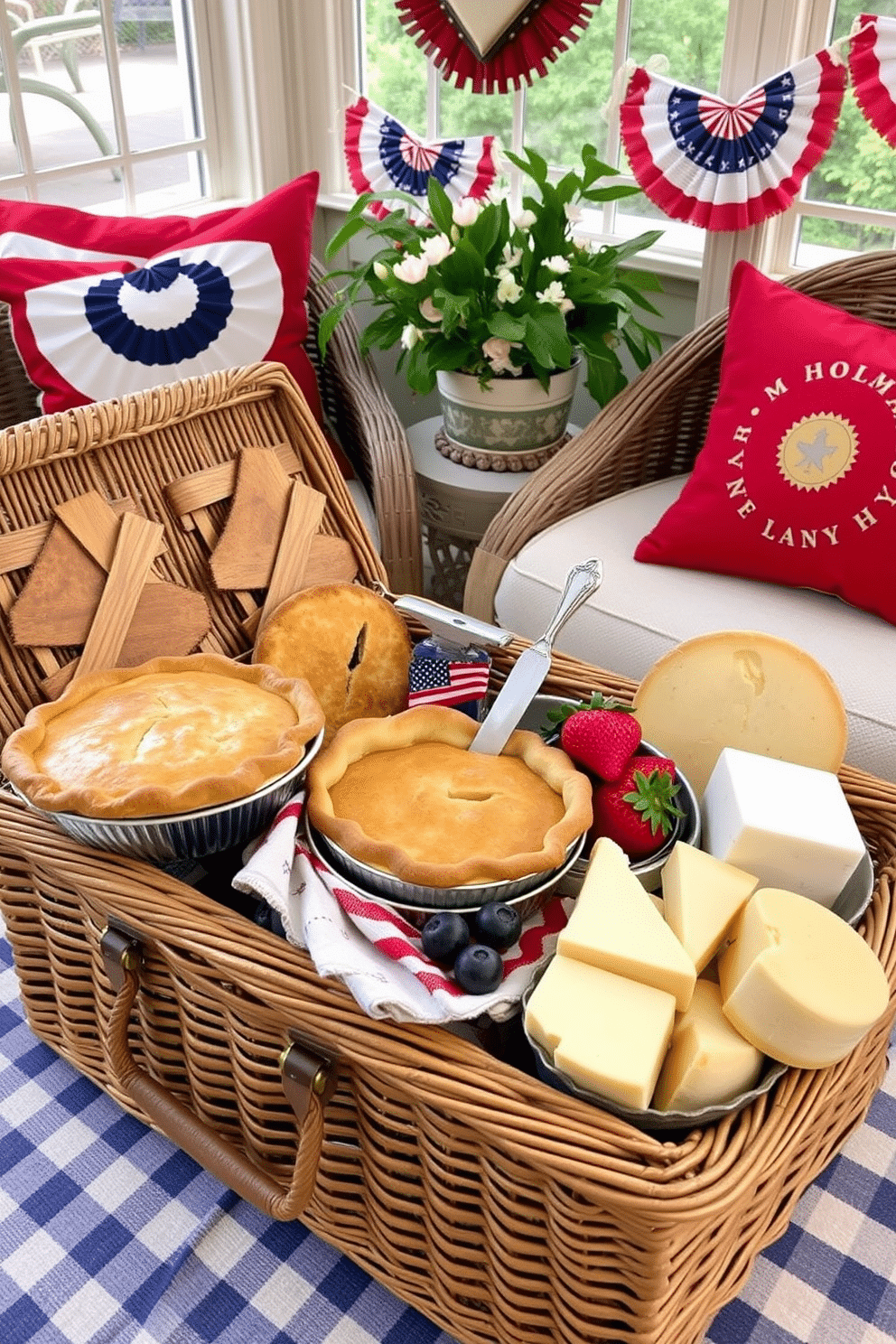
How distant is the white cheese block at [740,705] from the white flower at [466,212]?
104cm

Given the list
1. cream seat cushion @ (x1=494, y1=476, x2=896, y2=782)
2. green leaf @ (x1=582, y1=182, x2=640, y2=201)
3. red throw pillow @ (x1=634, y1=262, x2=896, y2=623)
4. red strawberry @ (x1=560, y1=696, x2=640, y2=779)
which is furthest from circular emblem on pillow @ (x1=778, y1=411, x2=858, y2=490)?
red strawberry @ (x1=560, y1=696, x2=640, y2=779)

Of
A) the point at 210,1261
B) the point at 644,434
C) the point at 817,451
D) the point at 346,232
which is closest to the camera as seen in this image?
the point at 210,1261

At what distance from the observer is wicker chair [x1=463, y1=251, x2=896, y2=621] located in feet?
5.74

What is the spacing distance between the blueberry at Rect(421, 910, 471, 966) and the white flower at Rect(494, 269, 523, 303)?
1247 millimetres

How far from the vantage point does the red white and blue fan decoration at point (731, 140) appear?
1750mm

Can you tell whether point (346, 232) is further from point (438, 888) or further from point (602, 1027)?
point (602, 1027)

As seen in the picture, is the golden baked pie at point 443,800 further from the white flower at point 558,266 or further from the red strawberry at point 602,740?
the white flower at point 558,266

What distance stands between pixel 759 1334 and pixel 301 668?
812 mm

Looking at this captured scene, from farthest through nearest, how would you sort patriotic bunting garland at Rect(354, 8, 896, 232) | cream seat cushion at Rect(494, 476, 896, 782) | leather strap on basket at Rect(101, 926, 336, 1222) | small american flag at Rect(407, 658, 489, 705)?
patriotic bunting garland at Rect(354, 8, 896, 232) < cream seat cushion at Rect(494, 476, 896, 782) < small american flag at Rect(407, 658, 489, 705) < leather strap on basket at Rect(101, 926, 336, 1222)

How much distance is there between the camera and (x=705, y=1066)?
2.59 ft

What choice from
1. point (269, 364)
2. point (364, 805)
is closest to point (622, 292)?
point (269, 364)

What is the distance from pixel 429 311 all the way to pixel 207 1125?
54.1 inches

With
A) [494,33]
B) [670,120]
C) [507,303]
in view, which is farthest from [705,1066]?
[494,33]

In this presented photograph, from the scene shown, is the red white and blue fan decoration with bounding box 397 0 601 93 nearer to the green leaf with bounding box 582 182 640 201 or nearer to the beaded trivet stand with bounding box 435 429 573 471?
the green leaf with bounding box 582 182 640 201
